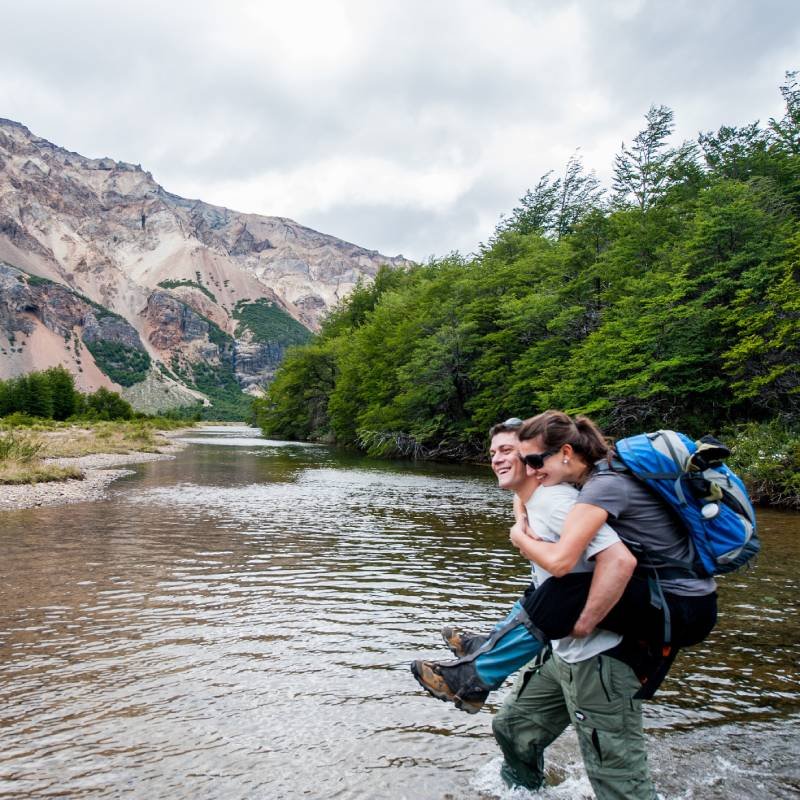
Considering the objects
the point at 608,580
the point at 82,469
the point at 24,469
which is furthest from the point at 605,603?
the point at 82,469

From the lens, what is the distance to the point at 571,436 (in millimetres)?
2846

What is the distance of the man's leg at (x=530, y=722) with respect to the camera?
310cm

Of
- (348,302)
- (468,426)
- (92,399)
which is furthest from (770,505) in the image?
(92,399)

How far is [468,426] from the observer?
Answer: 37469mm

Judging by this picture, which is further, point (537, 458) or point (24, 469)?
point (24, 469)

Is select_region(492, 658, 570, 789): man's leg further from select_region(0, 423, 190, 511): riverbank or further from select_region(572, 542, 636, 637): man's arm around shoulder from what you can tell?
select_region(0, 423, 190, 511): riverbank

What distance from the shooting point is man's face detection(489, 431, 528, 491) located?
116 inches

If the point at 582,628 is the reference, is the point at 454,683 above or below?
below

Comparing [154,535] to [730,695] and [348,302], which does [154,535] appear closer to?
[730,695]

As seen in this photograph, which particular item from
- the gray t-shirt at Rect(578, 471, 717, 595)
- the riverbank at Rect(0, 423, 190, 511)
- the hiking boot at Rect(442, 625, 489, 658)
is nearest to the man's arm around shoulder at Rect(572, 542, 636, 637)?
the gray t-shirt at Rect(578, 471, 717, 595)

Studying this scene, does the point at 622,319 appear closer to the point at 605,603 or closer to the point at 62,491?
the point at 62,491

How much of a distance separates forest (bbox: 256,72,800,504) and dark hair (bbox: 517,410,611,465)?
53.2 feet

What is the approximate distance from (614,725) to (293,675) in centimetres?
335

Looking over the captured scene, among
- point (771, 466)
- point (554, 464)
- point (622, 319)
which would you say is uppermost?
point (622, 319)
